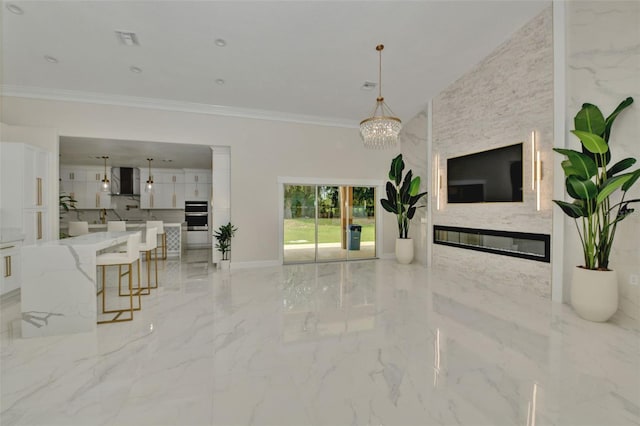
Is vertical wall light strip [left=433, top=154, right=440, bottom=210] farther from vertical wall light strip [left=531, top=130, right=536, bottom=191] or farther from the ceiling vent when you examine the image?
the ceiling vent

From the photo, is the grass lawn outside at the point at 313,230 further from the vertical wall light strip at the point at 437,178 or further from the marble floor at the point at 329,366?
the marble floor at the point at 329,366

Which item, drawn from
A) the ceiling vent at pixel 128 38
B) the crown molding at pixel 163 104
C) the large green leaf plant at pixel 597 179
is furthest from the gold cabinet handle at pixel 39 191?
the large green leaf plant at pixel 597 179

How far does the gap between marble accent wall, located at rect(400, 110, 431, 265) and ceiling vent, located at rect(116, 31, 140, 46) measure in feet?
18.4

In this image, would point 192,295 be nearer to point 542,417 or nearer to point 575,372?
point 542,417

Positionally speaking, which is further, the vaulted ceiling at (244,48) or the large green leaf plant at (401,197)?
the large green leaf plant at (401,197)

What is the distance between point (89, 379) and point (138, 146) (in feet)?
17.6

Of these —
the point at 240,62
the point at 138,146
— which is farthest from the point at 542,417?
the point at 138,146

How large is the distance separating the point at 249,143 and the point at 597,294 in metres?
6.12

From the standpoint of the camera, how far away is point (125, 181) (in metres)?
9.13

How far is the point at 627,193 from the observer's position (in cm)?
338

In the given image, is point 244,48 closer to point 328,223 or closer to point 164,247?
point 328,223

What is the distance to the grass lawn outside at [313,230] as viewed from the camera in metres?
6.73

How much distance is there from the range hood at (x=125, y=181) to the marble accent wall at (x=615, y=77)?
10.7 metres

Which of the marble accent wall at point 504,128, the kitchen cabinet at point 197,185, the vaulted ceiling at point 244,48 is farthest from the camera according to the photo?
the kitchen cabinet at point 197,185
